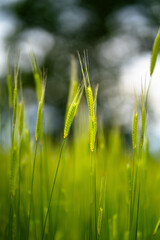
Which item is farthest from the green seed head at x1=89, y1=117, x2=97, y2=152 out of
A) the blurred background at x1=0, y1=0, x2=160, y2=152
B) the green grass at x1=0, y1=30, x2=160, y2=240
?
the blurred background at x1=0, y1=0, x2=160, y2=152

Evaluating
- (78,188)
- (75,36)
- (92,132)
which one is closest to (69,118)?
(92,132)

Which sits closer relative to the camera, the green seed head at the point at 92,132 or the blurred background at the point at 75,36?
the green seed head at the point at 92,132

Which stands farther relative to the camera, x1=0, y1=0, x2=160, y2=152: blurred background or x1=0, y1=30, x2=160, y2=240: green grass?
x1=0, y1=0, x2=160, y2=152: blurred background

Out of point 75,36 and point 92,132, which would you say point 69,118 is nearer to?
point 92,132

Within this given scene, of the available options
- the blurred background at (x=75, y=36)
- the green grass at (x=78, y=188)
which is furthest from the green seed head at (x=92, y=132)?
the blurred background at (x=75, y=36)

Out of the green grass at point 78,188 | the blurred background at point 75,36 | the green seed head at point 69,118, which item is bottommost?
the green grass at point 78,188

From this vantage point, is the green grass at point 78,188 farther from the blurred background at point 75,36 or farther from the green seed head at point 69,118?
the blurred background at point 75,36

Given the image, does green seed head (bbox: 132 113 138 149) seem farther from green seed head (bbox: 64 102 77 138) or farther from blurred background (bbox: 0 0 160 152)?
blurred background (bbox: 0 0 160 152)

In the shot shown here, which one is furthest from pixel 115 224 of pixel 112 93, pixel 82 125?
pixel 112 93

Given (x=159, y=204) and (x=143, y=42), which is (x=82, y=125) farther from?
(x=143, y=42)
